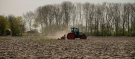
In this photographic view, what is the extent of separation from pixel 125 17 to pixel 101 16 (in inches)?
285

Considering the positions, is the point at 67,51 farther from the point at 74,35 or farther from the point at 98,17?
the point at 98,17

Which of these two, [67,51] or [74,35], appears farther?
[74,35]

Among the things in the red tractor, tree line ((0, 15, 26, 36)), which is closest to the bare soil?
the red tractor

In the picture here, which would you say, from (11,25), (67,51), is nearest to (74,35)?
(67,51)

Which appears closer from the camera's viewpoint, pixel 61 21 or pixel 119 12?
pixel 119 12

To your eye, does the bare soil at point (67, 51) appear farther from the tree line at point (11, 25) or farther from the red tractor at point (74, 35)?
the tree line at point (11, 25)

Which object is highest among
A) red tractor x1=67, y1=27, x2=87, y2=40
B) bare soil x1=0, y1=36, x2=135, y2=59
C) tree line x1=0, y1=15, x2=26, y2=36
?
tree line x1=0, y1=15, x2=26, y2=36

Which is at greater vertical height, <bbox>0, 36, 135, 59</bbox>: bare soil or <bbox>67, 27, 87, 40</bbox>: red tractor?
<bbox>67, 27, 87, 40</bbox>: red tractor

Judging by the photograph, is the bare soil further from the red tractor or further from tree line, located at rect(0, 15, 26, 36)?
tree line, located at rect(0, 15, 26, 36)

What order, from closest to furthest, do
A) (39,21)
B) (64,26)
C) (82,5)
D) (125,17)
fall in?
(125,17) < (82,5) < (64,26) < (39,21)

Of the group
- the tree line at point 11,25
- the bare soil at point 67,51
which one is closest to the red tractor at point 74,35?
the bare soil at point 67,51

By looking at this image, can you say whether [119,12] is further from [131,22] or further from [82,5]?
[82,5]

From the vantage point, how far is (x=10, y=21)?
136 ft

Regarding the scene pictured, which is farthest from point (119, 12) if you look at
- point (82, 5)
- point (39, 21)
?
point (39, 21)
